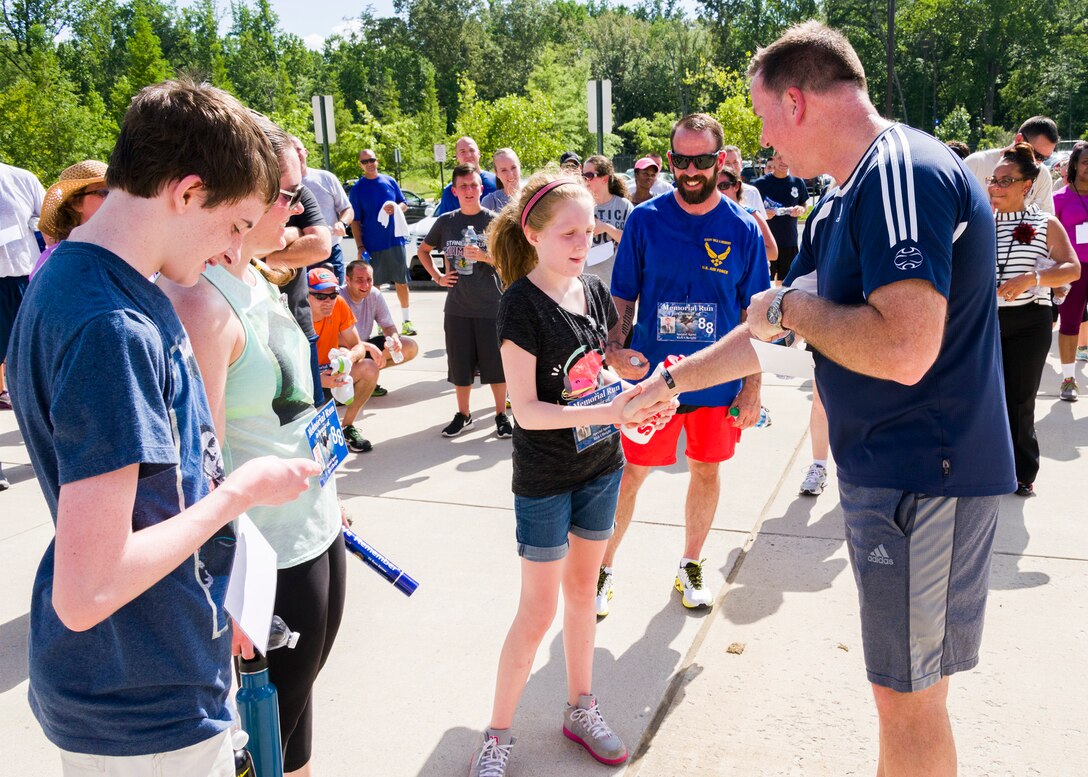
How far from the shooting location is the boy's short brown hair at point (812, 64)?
227cm

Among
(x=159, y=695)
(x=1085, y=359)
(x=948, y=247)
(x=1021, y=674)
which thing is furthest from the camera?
(x=1085, y=359)

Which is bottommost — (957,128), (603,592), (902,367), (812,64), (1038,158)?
(603,592)

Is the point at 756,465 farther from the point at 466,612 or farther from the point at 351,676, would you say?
the point at 351,676

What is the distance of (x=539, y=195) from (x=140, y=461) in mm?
1768

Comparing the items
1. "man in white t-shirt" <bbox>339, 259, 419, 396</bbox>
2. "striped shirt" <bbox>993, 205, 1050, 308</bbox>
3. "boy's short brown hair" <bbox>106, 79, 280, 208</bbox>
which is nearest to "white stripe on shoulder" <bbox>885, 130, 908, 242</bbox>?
"boy's short brown hair" <bbox>106, 79, 280, 208</bbox>

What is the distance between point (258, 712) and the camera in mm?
1774

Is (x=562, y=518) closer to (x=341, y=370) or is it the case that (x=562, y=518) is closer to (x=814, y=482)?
(x=341, y=370)

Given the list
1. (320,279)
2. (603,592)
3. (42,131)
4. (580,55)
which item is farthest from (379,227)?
(580,55)

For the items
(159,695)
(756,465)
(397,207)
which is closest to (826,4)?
(397,207)

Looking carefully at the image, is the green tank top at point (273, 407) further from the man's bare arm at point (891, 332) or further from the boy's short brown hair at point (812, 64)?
the boy's short brown hair at point (812, 64)

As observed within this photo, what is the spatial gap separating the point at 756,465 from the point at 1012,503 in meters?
1.53

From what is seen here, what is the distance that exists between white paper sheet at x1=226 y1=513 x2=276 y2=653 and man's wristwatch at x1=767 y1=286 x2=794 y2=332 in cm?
140

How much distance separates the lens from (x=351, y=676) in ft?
11.5

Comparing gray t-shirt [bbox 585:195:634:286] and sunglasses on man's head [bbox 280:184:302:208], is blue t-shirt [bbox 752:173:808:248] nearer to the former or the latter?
gray t-shirt [bbox 585:195:634:286]
